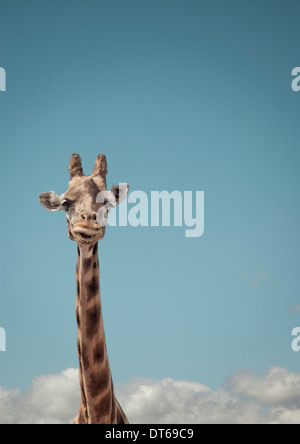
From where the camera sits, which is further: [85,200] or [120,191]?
[120,191]

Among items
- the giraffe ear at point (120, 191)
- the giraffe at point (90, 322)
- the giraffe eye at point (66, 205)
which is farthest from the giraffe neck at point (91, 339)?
the giraffe ear at point (120, 191)

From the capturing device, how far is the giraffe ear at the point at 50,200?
37.9 feet

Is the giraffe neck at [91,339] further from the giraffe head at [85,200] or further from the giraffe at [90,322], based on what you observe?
the giraffe head at [85,200]

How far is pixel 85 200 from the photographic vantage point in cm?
1041

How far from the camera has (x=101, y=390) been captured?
10484mm

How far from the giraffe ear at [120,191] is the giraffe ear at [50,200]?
1340 mm

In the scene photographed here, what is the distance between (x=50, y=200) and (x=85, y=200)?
153 cm

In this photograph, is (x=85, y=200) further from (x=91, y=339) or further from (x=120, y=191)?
(x=91, y=339)

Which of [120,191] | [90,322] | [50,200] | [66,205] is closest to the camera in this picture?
[90,322]

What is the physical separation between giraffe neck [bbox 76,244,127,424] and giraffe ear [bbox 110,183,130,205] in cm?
186

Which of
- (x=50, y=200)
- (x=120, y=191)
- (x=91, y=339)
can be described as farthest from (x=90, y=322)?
(x=120, y=191)
